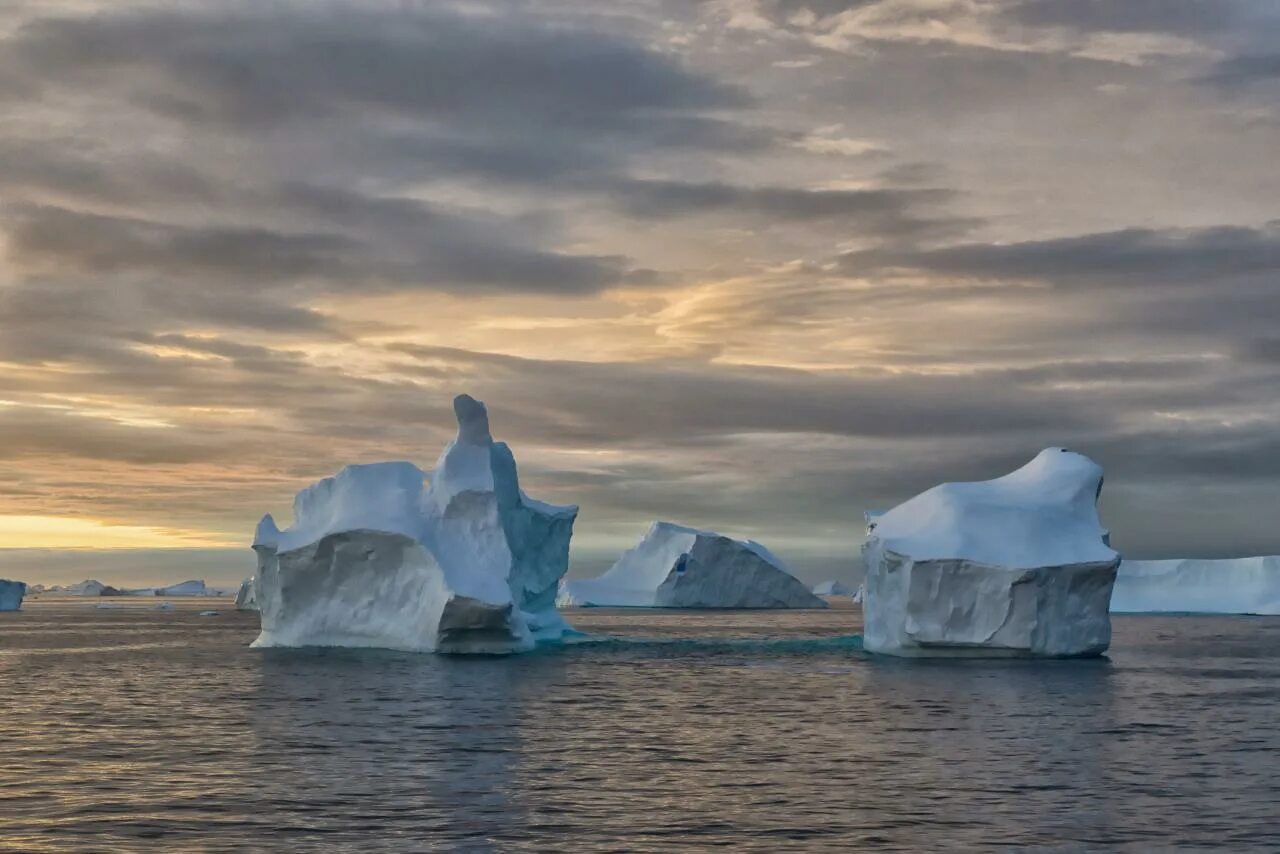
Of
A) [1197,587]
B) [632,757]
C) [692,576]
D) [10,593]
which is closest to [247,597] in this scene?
[10,593]

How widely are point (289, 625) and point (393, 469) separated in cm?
656

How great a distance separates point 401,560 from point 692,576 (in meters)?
64.2

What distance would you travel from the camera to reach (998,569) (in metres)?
41.6

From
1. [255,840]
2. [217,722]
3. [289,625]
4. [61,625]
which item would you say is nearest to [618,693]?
[217,722]

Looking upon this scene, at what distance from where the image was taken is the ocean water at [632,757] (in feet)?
53.4

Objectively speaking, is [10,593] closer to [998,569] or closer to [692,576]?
[692,576]

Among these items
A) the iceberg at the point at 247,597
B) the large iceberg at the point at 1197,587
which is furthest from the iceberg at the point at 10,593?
the large iceberg at the point at 1197,587

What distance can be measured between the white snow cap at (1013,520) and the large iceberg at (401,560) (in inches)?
485

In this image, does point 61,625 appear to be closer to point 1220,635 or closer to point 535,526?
point 535,526

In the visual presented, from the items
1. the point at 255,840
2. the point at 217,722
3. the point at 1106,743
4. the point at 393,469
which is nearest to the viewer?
the point at 255,840

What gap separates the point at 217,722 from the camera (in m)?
27.2

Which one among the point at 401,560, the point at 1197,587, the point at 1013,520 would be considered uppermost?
the point at 1013,520

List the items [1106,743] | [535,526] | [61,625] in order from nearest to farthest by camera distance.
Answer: [1106,743] < [535,526] < [61,625]

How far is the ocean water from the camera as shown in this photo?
1627 centimetres
